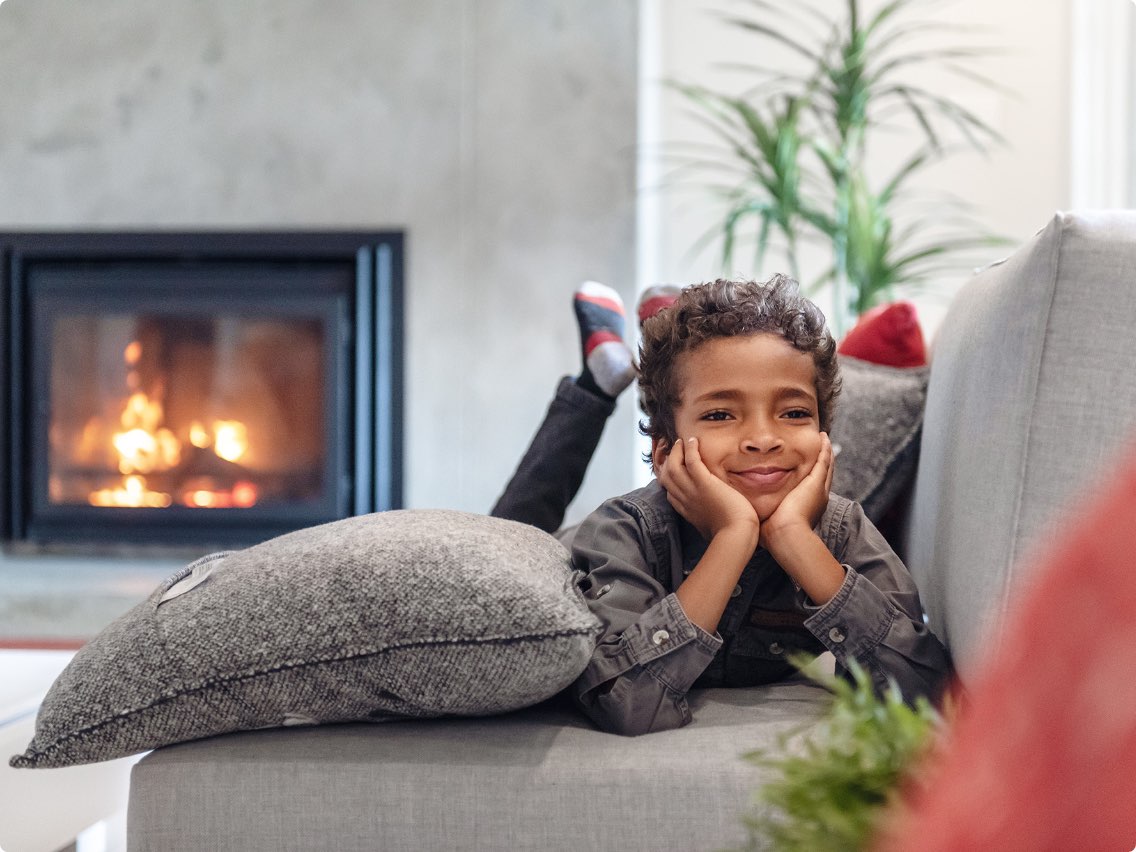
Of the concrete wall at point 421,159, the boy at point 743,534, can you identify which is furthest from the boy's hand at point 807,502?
the concrete wall at point 421,159

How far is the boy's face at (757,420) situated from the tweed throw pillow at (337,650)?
0.25m

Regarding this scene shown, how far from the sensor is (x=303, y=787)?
2.77ft

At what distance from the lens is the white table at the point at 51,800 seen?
1148 mm

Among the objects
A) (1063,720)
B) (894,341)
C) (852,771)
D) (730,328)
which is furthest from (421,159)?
(1063,720)

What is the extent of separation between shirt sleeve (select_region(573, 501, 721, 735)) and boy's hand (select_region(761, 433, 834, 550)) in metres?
0.12

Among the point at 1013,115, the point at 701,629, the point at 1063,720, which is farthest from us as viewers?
the point at 1013,115

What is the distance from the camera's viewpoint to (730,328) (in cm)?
108

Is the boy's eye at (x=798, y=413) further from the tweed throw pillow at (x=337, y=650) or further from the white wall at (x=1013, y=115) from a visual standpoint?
the white wall at (x=1013, y=115)

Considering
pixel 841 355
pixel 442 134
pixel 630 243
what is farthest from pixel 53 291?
pixel 841 355

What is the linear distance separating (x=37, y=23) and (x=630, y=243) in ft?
5.79

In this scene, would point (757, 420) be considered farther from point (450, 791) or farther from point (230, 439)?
point (230, 439)

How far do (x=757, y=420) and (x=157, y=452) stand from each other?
245 cm

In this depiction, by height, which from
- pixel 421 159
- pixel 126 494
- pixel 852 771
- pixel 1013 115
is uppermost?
pixel 1013 115

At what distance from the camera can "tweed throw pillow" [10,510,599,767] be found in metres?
0.84
